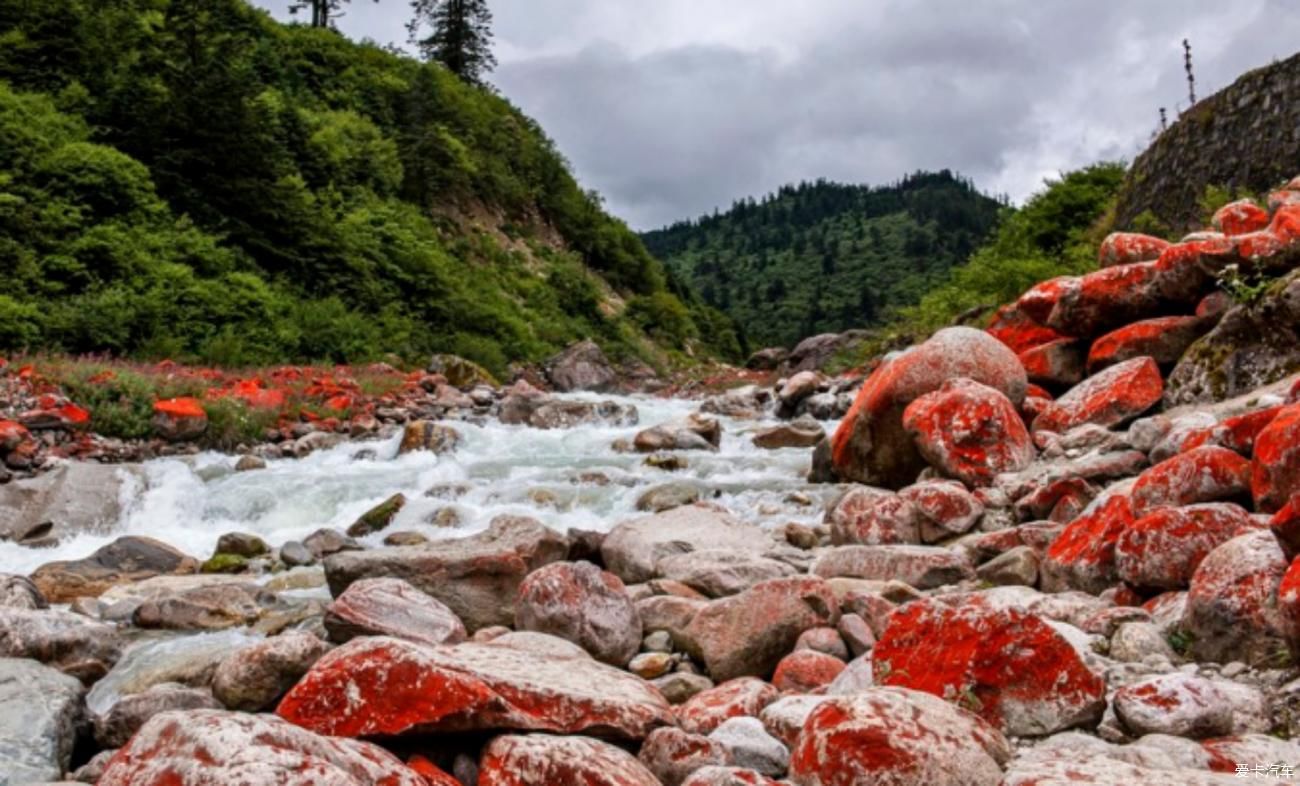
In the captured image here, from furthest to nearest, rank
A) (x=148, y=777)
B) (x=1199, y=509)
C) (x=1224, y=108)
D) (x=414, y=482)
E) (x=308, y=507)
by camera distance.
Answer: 1. (x=1224, y=108)
2. (x=414, y=482)
3. (x=308, y=507)
4. (x=1199, y=509)
5. (x=148, y=777)

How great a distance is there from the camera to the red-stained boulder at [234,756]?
8.64 feet

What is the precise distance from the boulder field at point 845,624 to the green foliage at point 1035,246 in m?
10.2

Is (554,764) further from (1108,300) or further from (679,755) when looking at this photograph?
(1108,300)

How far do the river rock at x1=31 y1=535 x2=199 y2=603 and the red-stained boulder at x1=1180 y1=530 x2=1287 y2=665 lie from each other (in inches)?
347

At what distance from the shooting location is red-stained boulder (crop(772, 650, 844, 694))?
492 centimetres

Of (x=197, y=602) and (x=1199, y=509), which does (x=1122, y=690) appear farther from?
(x=197, y=602)

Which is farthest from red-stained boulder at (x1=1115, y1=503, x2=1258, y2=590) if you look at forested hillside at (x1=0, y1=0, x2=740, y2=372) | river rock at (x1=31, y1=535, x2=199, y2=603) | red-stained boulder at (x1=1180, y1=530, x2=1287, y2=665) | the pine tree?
the pine tree

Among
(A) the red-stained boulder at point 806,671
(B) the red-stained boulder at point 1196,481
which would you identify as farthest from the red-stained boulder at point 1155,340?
(A) the red-stained boulder at point 806,671

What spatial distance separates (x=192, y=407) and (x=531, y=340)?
16.9 m

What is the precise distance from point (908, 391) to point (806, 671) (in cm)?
623

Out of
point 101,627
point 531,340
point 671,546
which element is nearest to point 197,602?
point 101,627

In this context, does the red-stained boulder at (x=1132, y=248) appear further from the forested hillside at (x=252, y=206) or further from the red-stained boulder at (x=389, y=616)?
the forested hillside at (x=252, y=206)

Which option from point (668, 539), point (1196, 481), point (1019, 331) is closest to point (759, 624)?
point (668, 539)

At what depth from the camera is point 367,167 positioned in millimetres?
32906
